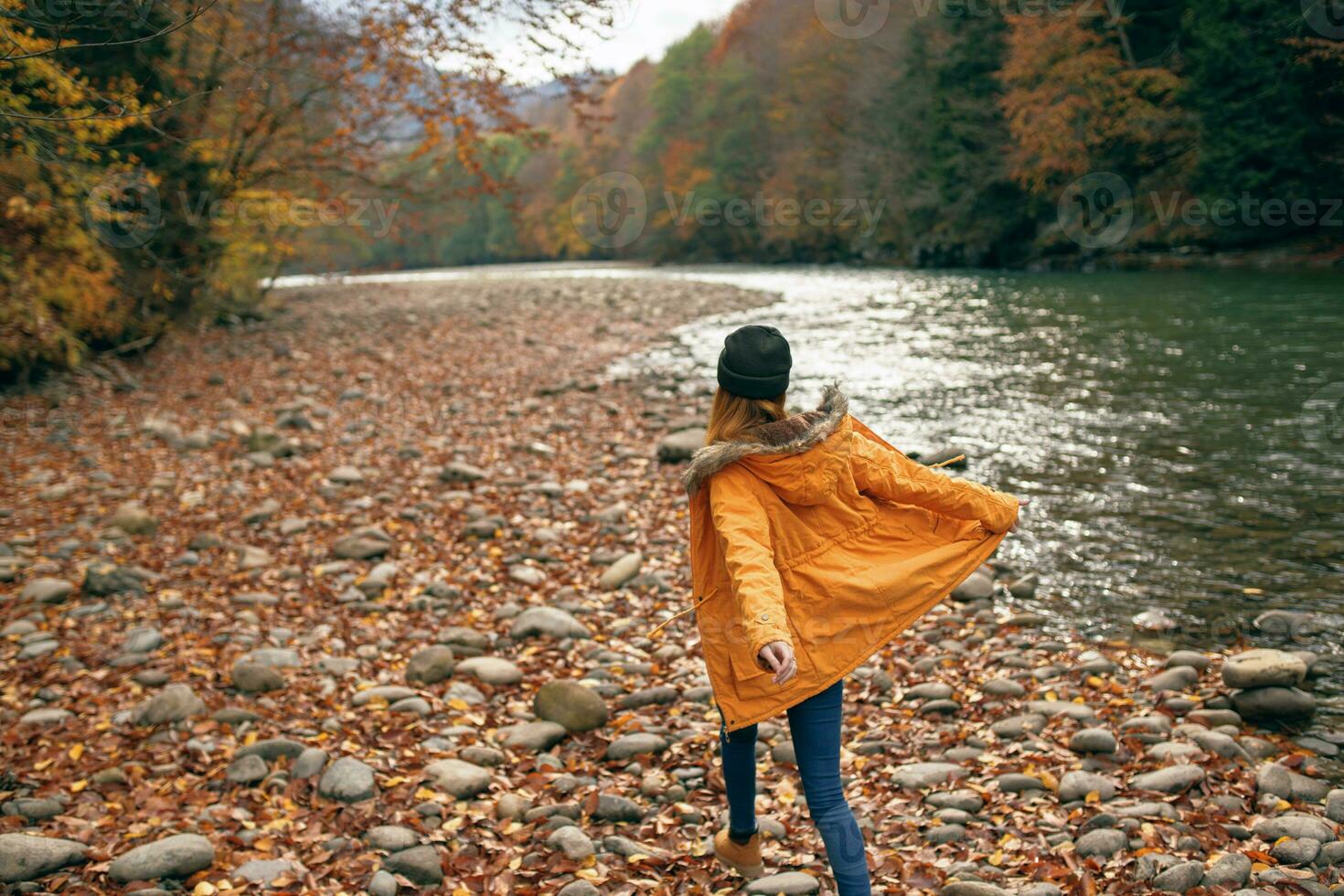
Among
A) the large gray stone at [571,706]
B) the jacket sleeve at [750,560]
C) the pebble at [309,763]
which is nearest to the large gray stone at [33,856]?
the pebble at [309,763]

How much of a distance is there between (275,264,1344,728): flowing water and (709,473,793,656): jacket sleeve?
11.6 feet

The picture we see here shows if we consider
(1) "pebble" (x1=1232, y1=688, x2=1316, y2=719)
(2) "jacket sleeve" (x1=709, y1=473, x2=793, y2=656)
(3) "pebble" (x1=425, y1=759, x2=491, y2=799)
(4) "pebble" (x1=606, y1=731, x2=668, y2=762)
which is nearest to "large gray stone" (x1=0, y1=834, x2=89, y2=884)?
(3) "pebble" (x1=425, y1=759, x2=491, y2=799)

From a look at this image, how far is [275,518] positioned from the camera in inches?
315

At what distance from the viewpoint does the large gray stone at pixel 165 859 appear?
3449 mm

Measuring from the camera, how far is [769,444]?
9.59 ft

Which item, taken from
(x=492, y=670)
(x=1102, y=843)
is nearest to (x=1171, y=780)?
(x=1102, y=843)

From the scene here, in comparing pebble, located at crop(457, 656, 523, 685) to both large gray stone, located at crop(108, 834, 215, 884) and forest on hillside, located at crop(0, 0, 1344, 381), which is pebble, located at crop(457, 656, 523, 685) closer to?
large gray stone, located at crop(108, 834, 215, 884)

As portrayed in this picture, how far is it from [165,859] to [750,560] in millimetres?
2664

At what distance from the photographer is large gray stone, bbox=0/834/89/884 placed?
11.0ft

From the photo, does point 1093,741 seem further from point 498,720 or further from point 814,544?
point 498,720

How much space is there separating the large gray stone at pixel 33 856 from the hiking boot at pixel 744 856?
8.35 feet

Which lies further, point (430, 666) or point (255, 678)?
point (430, 666)

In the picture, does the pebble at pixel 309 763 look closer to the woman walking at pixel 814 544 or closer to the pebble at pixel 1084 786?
the woman walking at pixel 814 544

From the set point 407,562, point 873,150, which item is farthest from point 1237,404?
point 873,150
